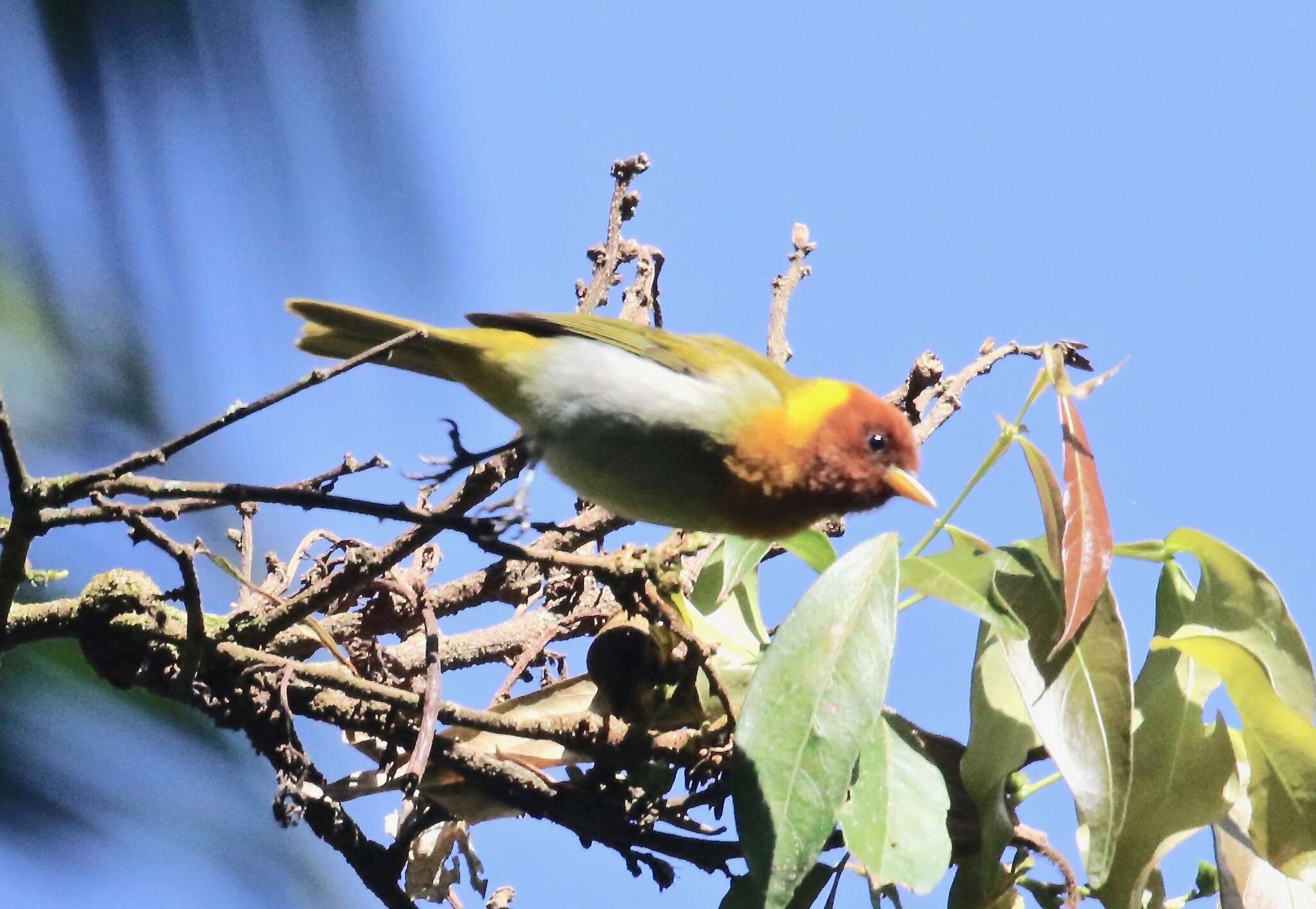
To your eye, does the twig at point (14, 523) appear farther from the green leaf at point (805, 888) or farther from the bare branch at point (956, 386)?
the bare branch at point (956, 386)

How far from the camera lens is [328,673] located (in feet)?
6.59

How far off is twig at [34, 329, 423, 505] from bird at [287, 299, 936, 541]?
2.95 ft

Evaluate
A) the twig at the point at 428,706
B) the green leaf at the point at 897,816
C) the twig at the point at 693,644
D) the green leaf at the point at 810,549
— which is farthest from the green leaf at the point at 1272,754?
the twig at the point at 428,706

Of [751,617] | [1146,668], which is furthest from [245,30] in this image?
[1146,668]

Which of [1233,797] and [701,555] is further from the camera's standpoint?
[701,555]

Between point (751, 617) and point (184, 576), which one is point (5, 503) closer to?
point (184, 576)

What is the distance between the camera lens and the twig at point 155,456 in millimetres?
1472

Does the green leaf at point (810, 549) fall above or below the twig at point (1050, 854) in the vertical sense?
above

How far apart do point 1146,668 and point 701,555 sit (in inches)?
43.4

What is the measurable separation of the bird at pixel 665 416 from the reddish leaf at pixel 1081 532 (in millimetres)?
650

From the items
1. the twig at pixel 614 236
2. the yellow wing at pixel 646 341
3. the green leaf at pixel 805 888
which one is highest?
the twig at pixel 614 236

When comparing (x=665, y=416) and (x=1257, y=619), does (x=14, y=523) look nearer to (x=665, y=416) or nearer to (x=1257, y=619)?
(x=665, y=416)

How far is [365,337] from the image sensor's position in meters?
2.88

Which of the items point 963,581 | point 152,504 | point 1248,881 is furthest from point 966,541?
point 152,504
